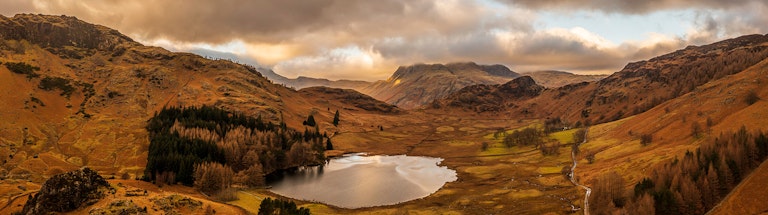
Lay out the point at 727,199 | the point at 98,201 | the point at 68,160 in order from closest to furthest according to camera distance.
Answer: the point at 98,201, the point at 727,199, the point at 68,160

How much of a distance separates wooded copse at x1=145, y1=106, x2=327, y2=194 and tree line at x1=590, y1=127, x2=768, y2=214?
110285mm

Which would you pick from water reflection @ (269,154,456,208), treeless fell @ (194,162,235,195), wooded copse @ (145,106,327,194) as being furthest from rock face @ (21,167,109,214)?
water reflection @ (269,154,456,208)

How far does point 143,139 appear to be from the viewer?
180375 millimetres

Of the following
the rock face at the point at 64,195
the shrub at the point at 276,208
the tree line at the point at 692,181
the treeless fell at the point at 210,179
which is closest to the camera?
the rock face at the point at 64,195

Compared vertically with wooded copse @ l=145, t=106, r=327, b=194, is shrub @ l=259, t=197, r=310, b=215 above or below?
below

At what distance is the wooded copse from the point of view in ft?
428

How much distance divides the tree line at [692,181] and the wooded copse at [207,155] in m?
110

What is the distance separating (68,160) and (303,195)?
95136 millimetres

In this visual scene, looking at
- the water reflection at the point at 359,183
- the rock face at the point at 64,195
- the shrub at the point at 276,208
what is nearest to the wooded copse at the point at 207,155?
the water reflection at the point at 359,183

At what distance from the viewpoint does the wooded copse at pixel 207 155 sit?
428ft

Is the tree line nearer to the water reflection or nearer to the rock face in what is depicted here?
the water reflection

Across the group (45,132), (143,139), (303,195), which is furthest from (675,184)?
(45,132)

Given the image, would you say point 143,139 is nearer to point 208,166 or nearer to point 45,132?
point 45,132

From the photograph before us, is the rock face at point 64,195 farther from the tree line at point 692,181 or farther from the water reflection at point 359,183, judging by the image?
the tree line at point 692,181
